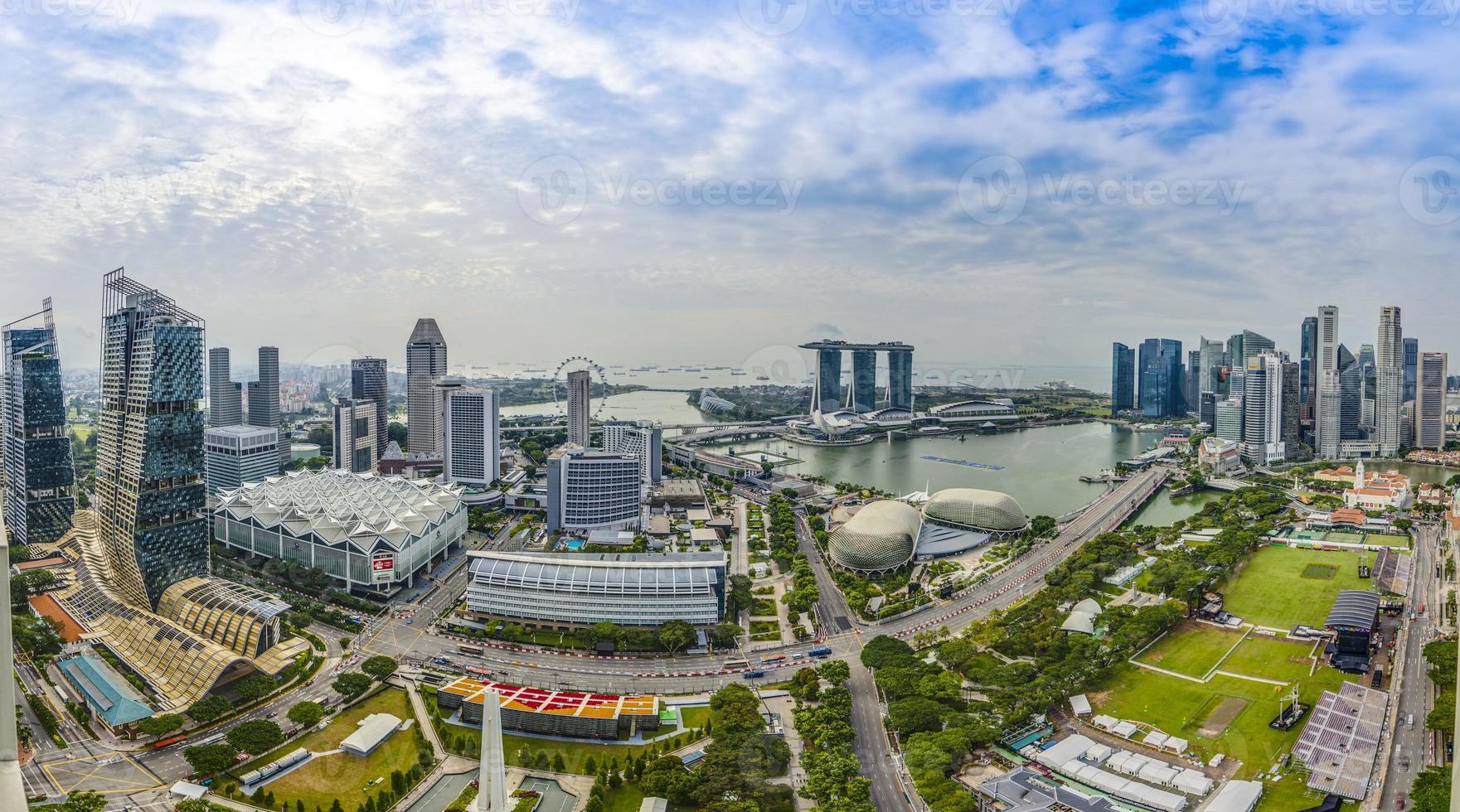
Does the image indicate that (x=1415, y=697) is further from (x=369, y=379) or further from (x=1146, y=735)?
(x=369, y=379)

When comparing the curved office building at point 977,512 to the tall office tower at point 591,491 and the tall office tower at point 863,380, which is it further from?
the tall office tower at point 863,380

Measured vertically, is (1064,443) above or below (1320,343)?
below

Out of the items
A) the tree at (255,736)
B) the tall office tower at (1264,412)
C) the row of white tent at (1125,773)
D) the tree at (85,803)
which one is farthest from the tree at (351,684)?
the tall office tower at (1264,412)

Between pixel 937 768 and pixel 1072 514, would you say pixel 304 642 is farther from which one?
pixel 1072 514

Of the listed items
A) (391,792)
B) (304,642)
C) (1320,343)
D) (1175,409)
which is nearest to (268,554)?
(304,642)

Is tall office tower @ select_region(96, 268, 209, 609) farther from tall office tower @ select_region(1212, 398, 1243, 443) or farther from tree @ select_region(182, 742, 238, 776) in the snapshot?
tall office tower @ select_region(1212, 398, 1243, 443)

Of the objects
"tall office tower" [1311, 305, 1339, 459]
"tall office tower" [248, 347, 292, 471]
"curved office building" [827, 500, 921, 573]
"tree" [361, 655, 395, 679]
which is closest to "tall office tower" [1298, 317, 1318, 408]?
"tall office tower" [1311, 305, 1339, 459]
